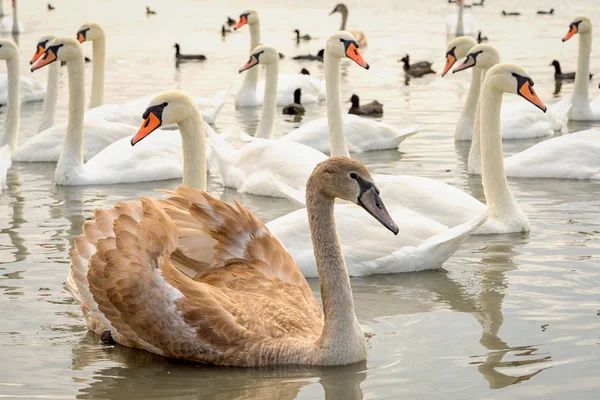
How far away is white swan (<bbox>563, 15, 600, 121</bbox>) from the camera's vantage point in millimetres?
16078

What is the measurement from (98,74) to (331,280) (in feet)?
33.5

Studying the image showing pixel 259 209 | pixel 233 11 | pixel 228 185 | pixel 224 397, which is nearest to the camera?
pixel 224 397

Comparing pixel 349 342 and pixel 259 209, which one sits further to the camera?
pixel 259 209

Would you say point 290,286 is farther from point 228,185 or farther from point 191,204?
point 228,185

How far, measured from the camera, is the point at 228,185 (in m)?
11.9

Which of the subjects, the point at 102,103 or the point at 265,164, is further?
the point at 102,103

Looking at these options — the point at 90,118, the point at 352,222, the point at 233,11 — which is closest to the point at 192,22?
the point at 233,11

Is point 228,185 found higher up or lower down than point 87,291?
lower down

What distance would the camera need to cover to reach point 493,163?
9711 mm

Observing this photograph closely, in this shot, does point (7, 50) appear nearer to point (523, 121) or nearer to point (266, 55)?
point (266, 55)

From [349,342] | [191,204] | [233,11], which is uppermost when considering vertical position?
[191,204]

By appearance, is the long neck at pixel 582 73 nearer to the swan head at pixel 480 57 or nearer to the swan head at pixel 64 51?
the swan head at pixel 480 57

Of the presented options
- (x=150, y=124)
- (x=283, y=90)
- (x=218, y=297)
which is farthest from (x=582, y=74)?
(x=218, y=297)

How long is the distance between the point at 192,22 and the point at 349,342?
121 feet
